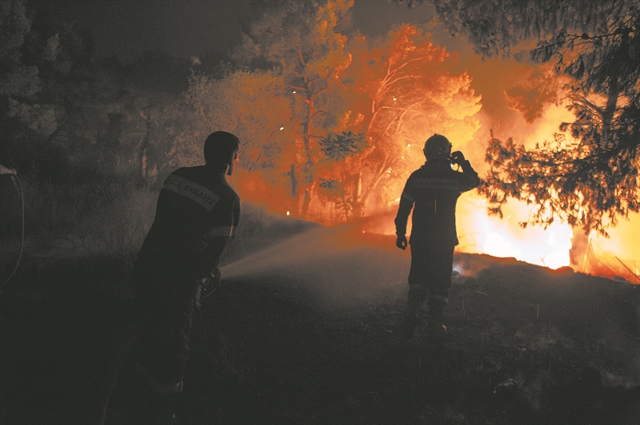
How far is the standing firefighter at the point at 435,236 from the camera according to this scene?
462 cm

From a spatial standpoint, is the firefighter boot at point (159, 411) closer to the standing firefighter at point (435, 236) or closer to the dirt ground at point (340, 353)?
the dirt ground at point (340, 353)

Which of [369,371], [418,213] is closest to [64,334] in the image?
[369,371]

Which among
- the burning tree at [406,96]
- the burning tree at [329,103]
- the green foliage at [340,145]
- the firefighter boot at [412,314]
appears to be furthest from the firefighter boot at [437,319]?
the burning tree at [406,96]

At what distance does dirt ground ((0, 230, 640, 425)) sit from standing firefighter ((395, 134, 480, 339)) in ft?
1.18

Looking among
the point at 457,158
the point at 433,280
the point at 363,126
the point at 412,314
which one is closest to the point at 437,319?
the point at 412,314

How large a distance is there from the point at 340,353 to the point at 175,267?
207 centimetres

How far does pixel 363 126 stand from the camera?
2402 centimetres

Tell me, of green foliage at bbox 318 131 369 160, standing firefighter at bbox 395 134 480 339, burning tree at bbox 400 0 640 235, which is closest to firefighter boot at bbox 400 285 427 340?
standing firefighter at bbox 395 134 480 339

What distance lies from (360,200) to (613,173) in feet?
63.8

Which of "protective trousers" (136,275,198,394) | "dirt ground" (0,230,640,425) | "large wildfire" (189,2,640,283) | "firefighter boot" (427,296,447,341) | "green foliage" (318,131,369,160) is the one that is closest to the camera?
"protective trousers" (136,275,198,394)

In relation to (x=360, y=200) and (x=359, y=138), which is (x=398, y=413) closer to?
(x=359, y=138)

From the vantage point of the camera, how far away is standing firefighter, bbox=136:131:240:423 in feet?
9.71

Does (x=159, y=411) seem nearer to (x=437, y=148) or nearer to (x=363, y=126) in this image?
(x=437, y=148)

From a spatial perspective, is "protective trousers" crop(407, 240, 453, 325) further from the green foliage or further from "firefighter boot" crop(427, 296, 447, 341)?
the green foliage
